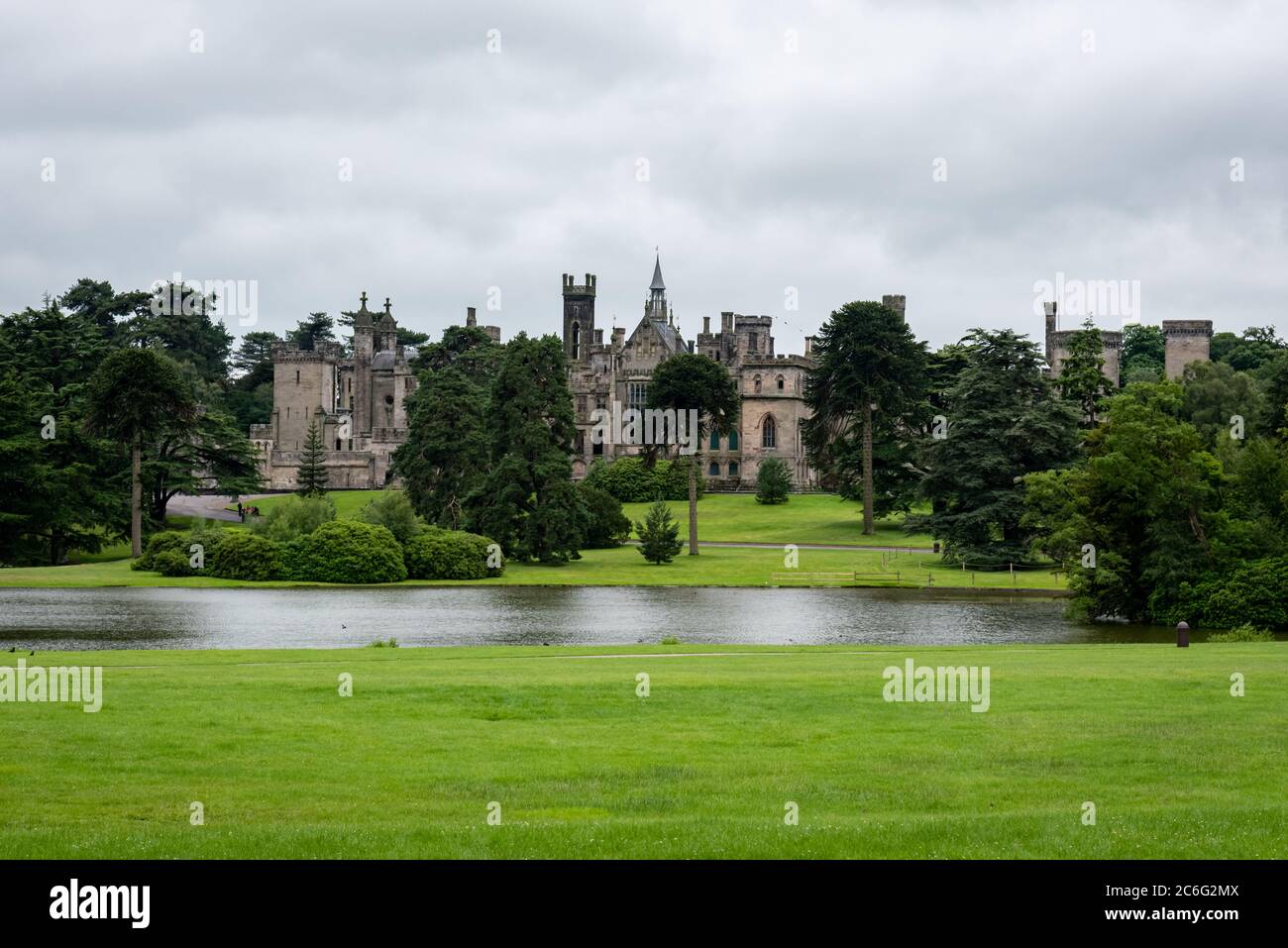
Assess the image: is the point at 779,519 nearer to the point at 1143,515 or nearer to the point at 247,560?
the point at 247,560

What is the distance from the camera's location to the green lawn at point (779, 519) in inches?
3073

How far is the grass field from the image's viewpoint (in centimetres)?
1152

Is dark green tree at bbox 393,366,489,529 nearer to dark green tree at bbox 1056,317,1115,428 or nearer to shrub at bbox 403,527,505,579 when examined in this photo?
shrub at bbox 403,527,505,579

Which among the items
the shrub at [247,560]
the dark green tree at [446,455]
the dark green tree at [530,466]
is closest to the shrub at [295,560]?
the shrub at [247,560]

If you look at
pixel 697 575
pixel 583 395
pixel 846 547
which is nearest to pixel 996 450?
pixel 846 547

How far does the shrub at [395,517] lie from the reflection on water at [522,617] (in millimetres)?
6743

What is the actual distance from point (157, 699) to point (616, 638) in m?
18.4

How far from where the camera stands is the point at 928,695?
20.1 meters

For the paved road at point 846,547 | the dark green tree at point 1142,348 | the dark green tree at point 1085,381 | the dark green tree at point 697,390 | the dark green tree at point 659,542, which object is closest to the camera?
the dark green tree at point 659,542

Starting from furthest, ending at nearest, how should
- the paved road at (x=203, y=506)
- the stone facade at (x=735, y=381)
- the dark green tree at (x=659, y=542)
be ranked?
1. the stone facade at (x=735, y=381)
2. the paved road at (x=203, y=506)
3. the dark green tree at (x=659, y=542)

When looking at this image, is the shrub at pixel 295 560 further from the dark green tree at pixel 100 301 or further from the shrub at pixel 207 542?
the dark green tree at pixel 100 301

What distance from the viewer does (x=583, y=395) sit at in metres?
120

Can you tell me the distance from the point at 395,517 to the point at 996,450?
2750cm
